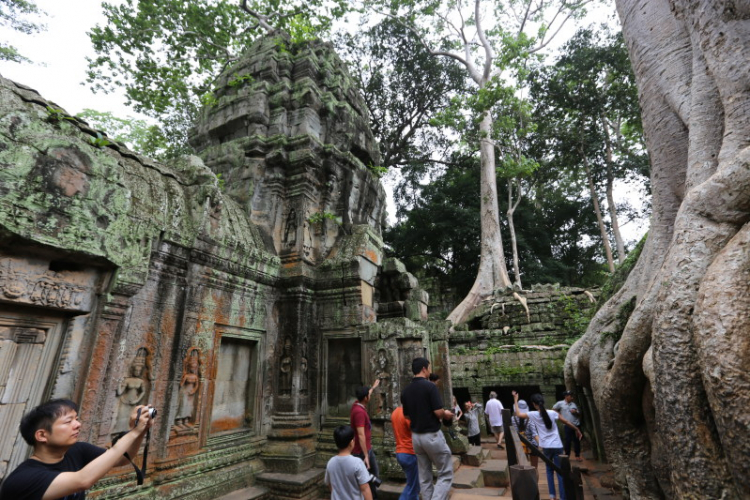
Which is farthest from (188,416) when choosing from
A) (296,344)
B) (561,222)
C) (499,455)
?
(561,222)

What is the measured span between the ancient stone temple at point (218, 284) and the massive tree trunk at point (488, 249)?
7.90 m

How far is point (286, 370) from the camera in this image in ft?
18.3

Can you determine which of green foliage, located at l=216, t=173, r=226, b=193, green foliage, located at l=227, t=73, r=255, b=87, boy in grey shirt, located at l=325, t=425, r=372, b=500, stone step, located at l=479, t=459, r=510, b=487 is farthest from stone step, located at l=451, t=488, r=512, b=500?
green foliage, located at l=227, t=73, r=255, b=87

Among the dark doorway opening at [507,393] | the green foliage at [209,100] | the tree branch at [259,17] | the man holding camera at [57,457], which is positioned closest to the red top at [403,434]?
the man holding camera at [57,457]

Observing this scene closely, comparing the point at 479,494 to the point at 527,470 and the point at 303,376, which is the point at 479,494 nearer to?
the point at 527,470

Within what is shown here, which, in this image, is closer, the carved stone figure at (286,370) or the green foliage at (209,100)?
the carved stone figure at (286,370)

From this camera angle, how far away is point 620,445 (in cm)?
274

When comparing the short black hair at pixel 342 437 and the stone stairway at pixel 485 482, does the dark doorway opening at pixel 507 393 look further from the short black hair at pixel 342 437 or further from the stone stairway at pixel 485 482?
the short black hair at pixel 342 437

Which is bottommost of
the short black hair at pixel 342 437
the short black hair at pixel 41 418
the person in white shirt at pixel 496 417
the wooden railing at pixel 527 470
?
the person in white shirt at pixel 496 417

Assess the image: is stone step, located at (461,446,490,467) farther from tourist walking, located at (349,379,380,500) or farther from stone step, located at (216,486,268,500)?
stone step, located at (216,486,268,500)

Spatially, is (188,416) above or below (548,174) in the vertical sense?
below

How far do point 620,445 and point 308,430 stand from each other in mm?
4043

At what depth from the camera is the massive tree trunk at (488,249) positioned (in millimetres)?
14930

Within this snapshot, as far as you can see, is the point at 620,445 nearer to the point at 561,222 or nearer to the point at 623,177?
the point at 623,177
